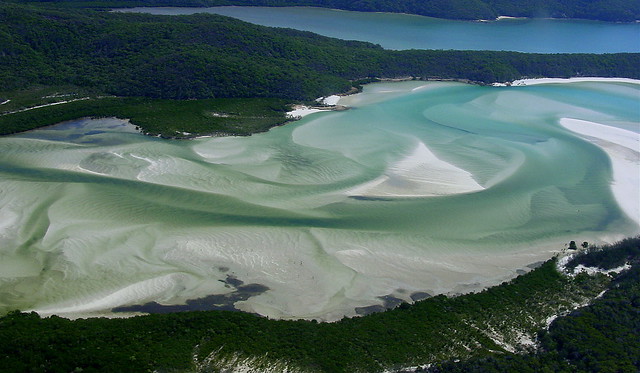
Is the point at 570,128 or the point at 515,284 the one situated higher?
the point at 570,128

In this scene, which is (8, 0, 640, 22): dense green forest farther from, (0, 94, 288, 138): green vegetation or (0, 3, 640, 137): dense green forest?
(0, 94, 288, 138): green vegetation

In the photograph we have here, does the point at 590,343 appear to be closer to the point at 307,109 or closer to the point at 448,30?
the point at 307,109

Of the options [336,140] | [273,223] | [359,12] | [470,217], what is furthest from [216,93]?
[359,12]

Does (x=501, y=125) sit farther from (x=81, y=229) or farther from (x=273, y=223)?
(x=81, y=229)

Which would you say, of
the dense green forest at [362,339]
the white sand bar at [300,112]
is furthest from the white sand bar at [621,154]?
the white sand bar at [300,112]

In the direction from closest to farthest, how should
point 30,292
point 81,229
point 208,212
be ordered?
point 30,292 < point 81,229 < point 208,212

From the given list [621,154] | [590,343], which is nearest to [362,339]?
[590,343]
